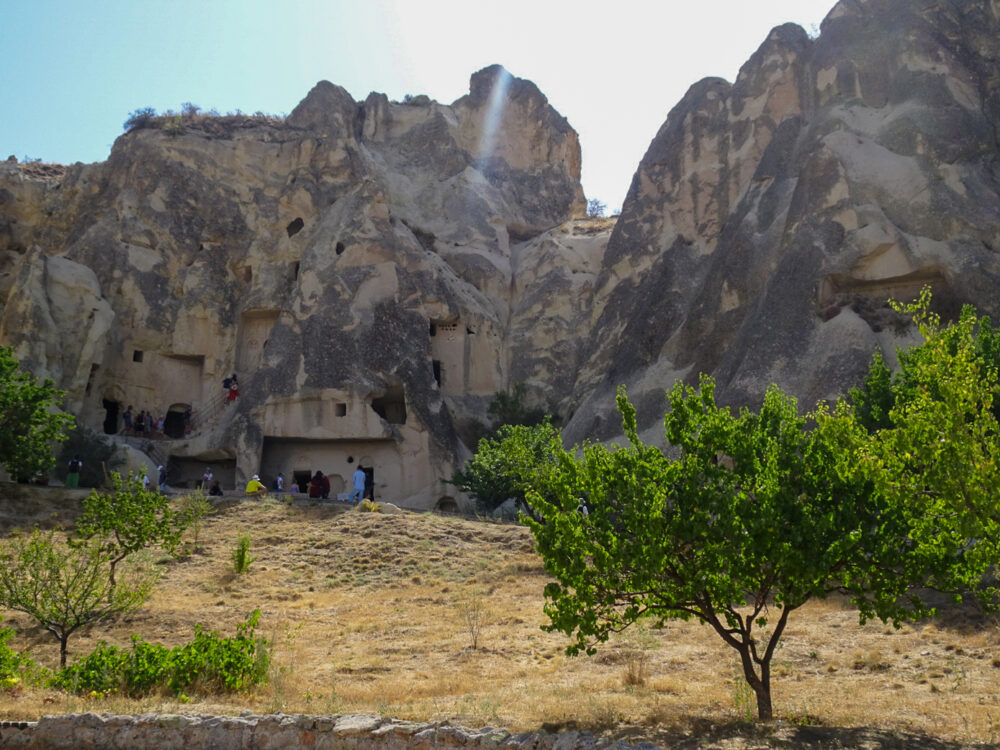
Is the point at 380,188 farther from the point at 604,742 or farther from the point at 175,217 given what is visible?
the point at 604,742

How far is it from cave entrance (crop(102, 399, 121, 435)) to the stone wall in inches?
970

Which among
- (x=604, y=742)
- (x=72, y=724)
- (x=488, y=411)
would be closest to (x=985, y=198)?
(x=488, y=411)

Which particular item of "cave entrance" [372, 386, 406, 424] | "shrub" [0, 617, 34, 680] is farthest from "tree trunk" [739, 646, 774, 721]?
"cave entrance" [372, 386, 406, 424]

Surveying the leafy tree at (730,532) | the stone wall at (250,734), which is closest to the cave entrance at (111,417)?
the stone wall at (250,734)

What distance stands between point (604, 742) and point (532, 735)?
0.63 m

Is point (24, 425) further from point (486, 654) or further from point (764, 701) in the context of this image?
point (764, 701)

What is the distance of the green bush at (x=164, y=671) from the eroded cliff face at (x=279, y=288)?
18.1m

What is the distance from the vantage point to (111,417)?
3141cm

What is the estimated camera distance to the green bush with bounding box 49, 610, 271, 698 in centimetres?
988

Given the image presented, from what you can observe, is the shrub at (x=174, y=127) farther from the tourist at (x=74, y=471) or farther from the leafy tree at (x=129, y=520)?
the leafy tree at (x=129, y=520)

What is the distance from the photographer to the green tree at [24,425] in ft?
66.9

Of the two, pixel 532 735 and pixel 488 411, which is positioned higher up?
pixel 488 411

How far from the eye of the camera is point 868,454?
705 centimetres

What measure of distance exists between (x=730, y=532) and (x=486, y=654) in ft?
17.8
